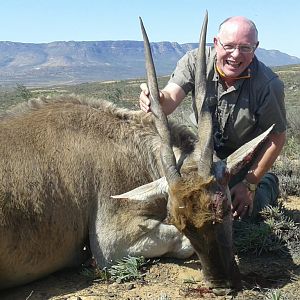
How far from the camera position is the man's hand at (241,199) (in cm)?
601

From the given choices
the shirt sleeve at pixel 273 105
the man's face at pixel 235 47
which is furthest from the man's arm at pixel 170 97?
the shirt sleeve at pixel 273 105

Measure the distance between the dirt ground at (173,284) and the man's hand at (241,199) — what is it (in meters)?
0.50

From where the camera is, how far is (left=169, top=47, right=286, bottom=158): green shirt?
6414 mm

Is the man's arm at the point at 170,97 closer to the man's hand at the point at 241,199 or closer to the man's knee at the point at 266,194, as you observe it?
the man's hand at the point at 241,199

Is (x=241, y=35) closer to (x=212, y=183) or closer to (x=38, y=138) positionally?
(x=212, y=183)

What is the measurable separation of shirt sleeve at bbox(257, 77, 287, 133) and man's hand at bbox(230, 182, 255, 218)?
849 millimetres

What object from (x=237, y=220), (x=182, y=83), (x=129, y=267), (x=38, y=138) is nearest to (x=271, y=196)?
(x=237, y=220)

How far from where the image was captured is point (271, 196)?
729cm

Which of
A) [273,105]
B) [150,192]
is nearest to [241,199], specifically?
[273,105]

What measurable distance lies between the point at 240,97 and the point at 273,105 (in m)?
0.41

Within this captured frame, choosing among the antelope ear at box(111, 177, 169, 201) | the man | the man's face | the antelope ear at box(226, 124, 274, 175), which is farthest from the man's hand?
the man's face

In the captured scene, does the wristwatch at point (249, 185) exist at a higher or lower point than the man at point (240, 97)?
lower

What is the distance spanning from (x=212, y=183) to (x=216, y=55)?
2257 millimetres

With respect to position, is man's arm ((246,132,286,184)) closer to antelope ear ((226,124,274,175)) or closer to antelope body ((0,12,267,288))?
antelope body ((0,12,267,288))
